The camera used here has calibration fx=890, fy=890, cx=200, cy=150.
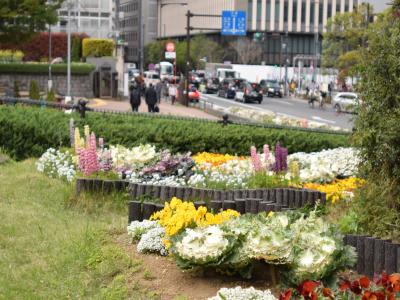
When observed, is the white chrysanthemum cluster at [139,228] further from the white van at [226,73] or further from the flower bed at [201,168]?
the white van at [226,73]

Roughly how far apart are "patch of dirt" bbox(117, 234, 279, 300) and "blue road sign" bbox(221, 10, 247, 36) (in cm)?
5363

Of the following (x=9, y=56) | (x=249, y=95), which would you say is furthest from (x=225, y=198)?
(x=9, y=56)

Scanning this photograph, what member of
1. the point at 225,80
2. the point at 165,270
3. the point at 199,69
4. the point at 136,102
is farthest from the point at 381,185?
the point at 199,69

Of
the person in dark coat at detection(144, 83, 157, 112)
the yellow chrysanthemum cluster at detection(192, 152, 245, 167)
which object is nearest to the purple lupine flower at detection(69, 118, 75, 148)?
the yellow chrysanthemum cluster at detection(192, 152, 245, 167)

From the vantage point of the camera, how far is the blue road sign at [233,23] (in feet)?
197

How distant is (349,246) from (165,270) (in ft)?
4.84

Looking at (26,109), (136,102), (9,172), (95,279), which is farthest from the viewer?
(136,102)

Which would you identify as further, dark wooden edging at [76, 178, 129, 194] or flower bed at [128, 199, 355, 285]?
dark wooden edging at [76, 178, 129, 194]

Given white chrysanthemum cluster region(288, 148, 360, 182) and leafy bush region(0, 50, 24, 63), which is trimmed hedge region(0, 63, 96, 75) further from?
white chrysanthemum cluster region(288, 148, 360, 182)

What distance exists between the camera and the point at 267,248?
650 cm

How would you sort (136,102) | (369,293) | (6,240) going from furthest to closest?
(136,102) → (6,240) → (369,293)

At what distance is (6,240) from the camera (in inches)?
338

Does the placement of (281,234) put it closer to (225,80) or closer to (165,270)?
(165,270)

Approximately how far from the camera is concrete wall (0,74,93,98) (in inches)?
2160
